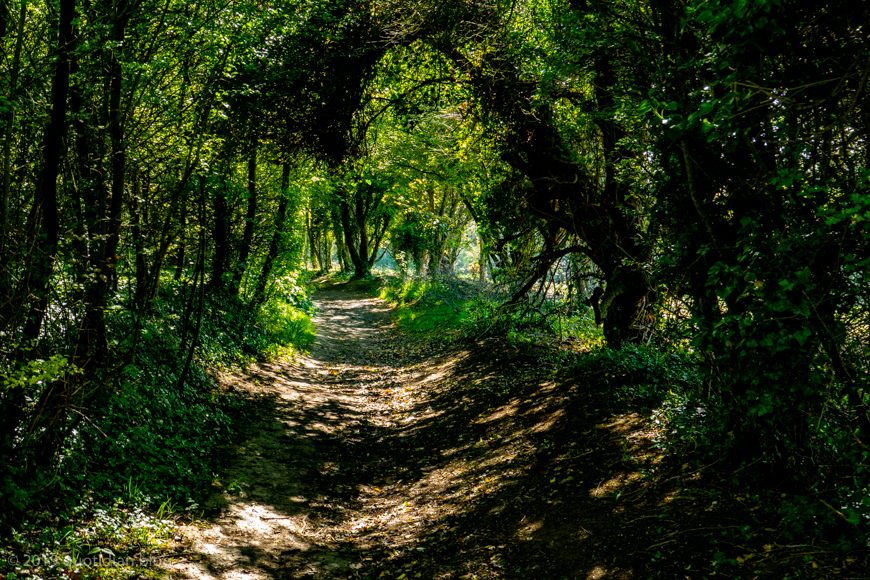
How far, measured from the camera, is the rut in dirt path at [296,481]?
4910mm

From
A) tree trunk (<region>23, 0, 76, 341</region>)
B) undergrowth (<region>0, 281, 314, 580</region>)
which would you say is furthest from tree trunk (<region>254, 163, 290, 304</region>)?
tree trunk (<region>23, 0, 76, 341</region>)

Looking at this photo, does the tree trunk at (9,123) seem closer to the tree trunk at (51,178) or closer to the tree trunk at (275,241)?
the tree trunk at (51,178)

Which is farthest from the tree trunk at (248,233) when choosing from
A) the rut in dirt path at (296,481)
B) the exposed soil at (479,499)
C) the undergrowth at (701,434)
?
the undergrowth at (701,434)

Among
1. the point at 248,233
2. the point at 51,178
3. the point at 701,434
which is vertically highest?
the point at 248,233

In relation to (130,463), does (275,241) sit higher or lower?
higher

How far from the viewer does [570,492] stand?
17.3ft

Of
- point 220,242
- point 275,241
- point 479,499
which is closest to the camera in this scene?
point 479,499

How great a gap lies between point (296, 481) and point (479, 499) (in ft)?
8.39

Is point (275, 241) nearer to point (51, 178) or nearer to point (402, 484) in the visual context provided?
point (402, 484)

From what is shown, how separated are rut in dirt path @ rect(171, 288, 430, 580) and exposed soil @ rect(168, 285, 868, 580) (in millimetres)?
24

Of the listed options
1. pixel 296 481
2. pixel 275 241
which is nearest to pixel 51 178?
pixel 296 481

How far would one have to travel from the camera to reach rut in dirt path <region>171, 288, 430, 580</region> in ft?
16.1

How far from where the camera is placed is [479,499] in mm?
5934

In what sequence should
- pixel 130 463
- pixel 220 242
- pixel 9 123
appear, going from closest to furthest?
pixel 9 123 → pixel 130 463 → pixel 220 242
